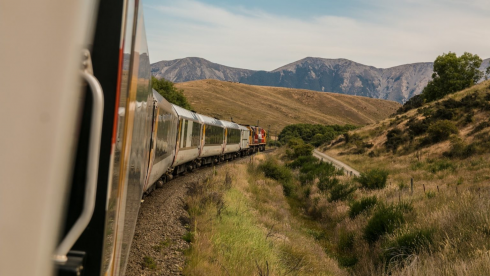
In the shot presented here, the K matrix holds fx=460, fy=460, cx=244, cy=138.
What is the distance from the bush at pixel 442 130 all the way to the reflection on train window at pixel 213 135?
20015 millimetres

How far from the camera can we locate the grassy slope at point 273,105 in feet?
427

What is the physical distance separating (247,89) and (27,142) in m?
167

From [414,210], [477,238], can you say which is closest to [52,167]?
[477,238]

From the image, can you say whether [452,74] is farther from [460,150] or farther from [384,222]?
[384,222]

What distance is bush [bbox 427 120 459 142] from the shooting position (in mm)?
37409

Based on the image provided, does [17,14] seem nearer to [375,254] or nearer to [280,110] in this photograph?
[375,254]

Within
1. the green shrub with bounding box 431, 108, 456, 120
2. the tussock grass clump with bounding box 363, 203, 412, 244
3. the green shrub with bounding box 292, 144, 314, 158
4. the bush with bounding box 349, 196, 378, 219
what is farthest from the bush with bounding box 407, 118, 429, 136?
the tussock grass clump with bounding box 363, 203, 412, 244

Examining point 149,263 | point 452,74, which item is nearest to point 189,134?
point 149,263

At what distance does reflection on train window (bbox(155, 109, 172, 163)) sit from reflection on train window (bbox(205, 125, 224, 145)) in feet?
32.0

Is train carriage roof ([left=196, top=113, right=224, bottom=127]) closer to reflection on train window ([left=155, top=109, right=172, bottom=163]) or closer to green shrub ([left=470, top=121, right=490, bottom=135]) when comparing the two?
reflection on train window ([left=155, top=109, right=172, bottom=163])

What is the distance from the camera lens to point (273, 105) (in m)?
155

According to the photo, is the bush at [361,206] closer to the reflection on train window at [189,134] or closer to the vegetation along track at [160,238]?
the vegetation along track at [160,238]

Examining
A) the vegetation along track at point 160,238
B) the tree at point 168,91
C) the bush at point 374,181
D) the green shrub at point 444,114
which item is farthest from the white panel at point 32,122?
the tree at point 168,91

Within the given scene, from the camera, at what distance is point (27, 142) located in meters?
1.22
